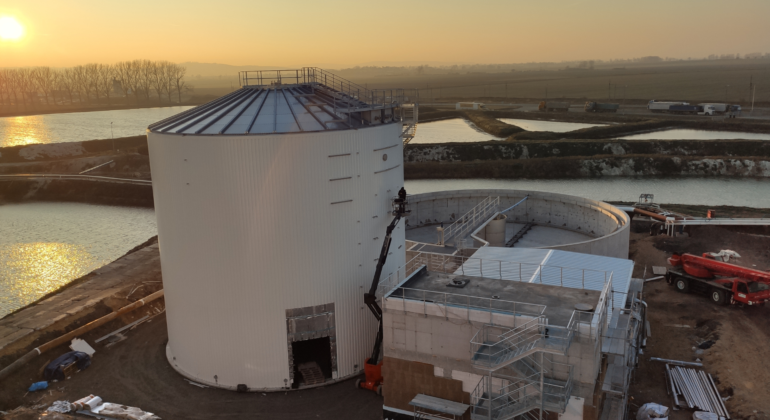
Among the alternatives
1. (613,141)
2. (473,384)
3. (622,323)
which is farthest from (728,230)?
(613,141)

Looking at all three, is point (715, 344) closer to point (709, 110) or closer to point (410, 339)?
point (410, 339)

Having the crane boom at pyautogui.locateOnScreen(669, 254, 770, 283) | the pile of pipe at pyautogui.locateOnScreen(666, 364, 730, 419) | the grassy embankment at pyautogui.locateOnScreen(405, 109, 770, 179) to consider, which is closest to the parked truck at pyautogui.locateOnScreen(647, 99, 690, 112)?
the grassy embankment at pyautogui.locateOnScreen(405, 109, 770, 179)

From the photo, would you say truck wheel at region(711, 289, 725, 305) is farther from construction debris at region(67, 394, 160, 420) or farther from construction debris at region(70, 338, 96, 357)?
construction debris at region(70, 338, 96, 357)

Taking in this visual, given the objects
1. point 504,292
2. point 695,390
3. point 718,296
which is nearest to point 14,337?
point 504,292

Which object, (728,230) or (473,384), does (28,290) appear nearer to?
(473,384)

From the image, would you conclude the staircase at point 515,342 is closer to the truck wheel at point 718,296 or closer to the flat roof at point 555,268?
the flat roof at point 555,268
